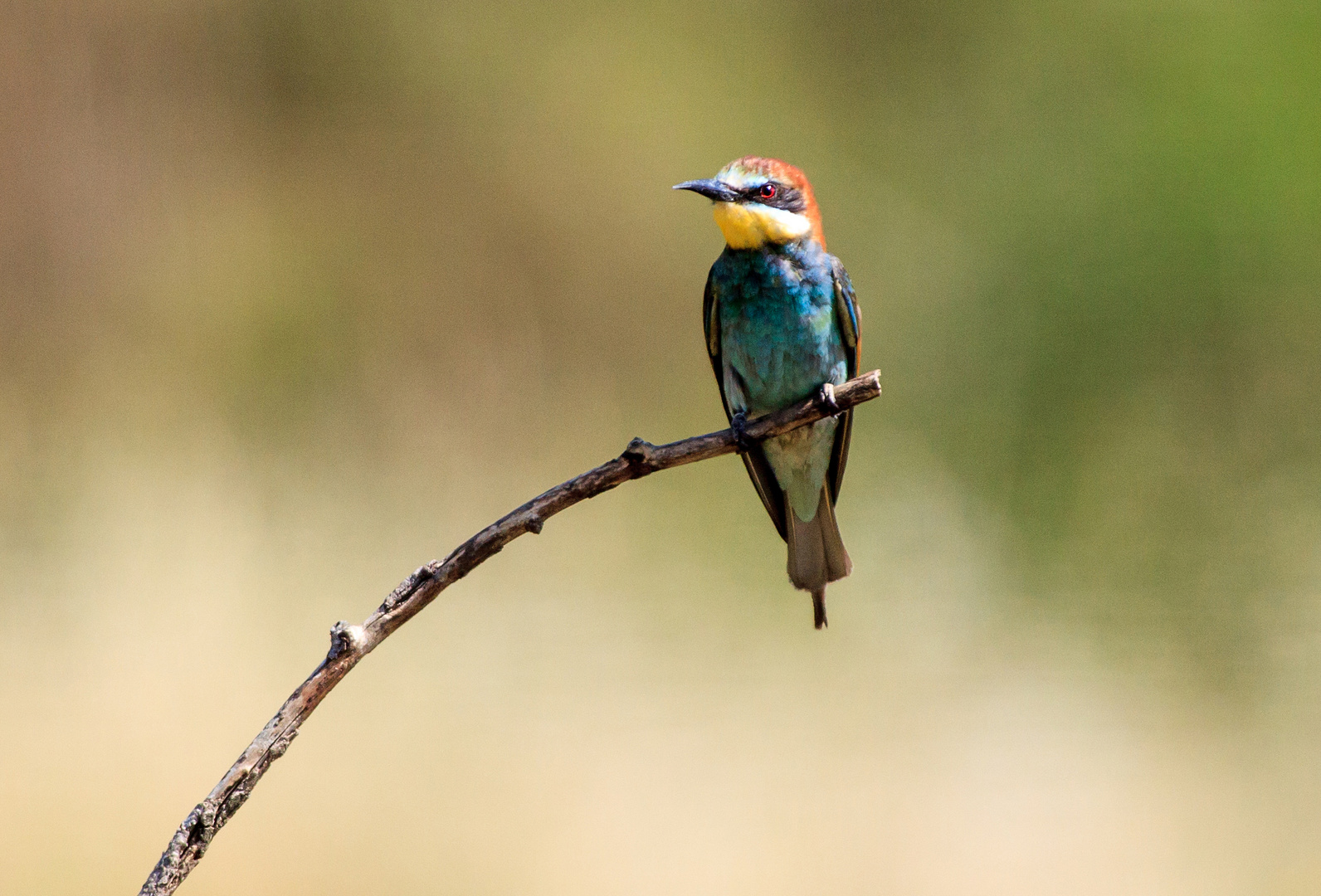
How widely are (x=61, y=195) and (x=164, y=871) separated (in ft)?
14.9

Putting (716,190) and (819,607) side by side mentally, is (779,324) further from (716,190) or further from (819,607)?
(819,607)

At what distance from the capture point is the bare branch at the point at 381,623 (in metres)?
1.17

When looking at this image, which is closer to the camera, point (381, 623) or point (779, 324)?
point (381, 623)

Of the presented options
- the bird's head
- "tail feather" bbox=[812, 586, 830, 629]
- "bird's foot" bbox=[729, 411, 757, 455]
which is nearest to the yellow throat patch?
the bird's head

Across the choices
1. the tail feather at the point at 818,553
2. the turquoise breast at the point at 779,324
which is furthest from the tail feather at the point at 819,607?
the turquoise breast at the point at 779,324

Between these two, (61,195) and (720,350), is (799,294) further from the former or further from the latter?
(61,195)

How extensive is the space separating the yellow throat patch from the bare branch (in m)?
0.65

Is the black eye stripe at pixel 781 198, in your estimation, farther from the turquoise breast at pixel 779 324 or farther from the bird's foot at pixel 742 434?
the bird's foot at pixel 742 434

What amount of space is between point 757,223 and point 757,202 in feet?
0.14

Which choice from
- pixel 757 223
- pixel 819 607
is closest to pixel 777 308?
pixel 757 223

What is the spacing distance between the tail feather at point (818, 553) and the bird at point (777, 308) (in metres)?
0.05

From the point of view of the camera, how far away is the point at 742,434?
2066 millimetres

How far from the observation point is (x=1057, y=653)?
15.2 ft

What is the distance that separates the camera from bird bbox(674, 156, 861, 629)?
252cm
